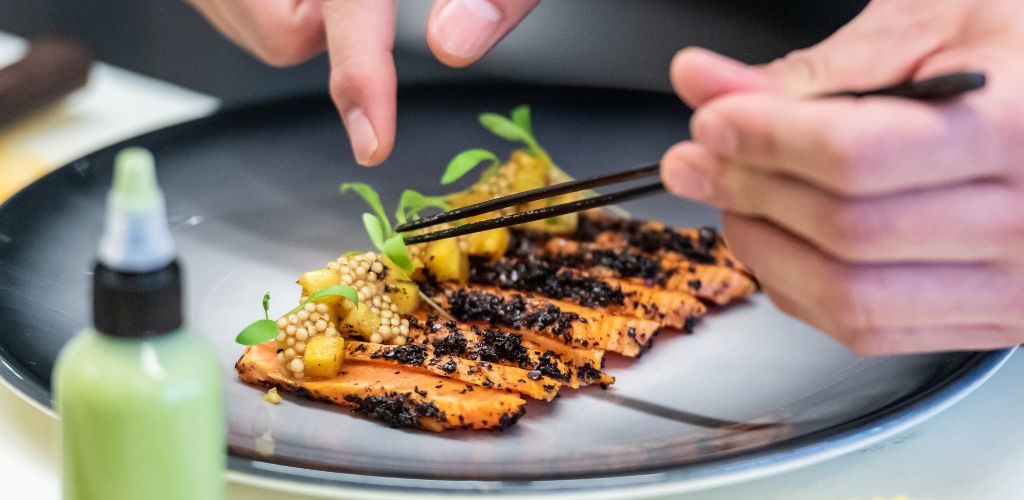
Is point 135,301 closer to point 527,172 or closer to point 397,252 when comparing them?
point 397,252

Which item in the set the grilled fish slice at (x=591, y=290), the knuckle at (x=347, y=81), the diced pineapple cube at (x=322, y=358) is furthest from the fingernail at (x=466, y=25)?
the diced pineapple cube at (x=322, y=358)

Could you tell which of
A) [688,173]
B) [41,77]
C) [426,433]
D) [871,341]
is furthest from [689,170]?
[41,77]

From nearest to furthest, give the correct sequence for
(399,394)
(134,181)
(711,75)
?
(134,181) → (711,75) → (399,394)

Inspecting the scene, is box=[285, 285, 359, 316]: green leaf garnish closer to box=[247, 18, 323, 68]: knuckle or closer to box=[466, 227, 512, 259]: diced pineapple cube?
box=[466, 227, 512, 259]: diced pineapple cube

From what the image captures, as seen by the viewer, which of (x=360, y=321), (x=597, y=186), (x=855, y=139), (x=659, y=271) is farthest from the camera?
(x=659, y=271)

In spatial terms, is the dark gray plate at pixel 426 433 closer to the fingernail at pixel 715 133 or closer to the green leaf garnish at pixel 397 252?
the green leaf garnish at pixel 397 252
